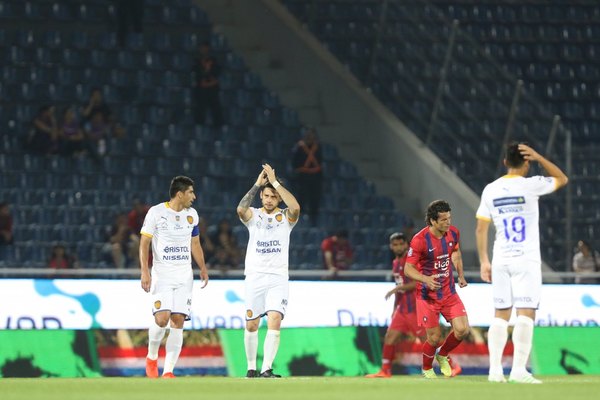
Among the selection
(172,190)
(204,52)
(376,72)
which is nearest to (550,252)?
(376,72)

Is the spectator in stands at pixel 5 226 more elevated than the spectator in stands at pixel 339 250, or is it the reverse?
the spectator in stands at pixel 5 226

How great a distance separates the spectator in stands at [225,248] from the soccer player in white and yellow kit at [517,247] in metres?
10.4

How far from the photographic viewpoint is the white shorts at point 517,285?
13.6 m

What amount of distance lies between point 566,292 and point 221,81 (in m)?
10.2

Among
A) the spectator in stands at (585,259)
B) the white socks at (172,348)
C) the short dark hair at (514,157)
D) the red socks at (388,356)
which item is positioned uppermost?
the short dark hair at (514,157)

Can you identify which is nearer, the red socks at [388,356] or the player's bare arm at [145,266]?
the player's bare arm at [145,266]

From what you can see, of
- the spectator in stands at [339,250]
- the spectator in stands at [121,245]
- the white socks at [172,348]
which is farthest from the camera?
the spectator in stands at [339,250]

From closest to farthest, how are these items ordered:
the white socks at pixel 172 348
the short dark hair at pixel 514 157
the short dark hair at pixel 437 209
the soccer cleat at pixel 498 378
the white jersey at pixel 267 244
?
the short dark hair at pixel 514 157 < the soccer cleat at pixel 498 378 < the short dark hair at pixel 437 209 < the white jersey at pixel 267 244 < the white socks at pixel 172 348

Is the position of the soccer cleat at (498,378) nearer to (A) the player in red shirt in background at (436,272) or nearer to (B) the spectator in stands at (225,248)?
(A) the player in red shirt in background at (436,272)

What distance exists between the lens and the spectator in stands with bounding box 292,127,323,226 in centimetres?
2634

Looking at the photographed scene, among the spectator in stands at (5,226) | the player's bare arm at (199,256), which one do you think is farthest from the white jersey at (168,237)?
the spectator in stands at (5,226)

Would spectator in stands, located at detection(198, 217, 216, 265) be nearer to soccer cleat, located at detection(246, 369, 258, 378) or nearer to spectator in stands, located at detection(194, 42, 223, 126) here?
spectator in stands, located at detection(194, 42, 223, 126)

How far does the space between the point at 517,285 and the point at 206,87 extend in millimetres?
14790

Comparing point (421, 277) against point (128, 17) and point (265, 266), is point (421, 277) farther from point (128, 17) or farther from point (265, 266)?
point (128, 17)
